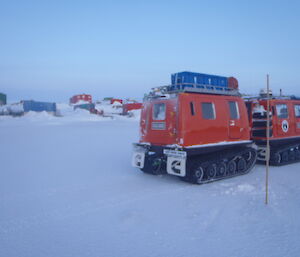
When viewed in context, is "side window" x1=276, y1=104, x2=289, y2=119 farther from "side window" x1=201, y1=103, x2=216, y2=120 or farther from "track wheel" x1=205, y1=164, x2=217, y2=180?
"track wheel" x1=205, y1=164, x2=217, y2=180

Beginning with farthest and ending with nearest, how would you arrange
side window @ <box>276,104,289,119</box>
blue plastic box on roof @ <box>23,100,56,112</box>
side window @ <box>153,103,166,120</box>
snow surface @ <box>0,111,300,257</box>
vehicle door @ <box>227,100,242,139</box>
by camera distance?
1. blue plastic box on roof @ <box>23,100,56,112</box>
2. side window @ <box>276,104,289,119</box>
3. vehicle door @ <box>227,100,242,139</box>
4. side window @ <box>153,103,166,120</box>
5. snow surface @ <box>0,111,300,257</box>

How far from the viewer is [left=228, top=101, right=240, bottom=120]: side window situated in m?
8.06

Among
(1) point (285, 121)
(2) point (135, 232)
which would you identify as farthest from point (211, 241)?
(1) point (285, 121)

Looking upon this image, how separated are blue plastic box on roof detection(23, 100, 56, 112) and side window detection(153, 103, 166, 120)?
46704 mm

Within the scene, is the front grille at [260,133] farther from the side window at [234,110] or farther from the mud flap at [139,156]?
the mud flap at [139,156]

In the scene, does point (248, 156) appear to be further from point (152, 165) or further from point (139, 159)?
point (139, 159)

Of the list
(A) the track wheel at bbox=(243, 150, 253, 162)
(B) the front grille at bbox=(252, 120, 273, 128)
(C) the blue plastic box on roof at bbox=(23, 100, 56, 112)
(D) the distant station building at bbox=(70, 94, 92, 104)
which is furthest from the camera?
(D) the distant station building at bbox=(70, 94, 92, 104)

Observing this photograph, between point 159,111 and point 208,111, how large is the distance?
4.72 ft

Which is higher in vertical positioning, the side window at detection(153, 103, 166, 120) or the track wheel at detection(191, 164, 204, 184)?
the side window at detection(153, 103, 166, 120)

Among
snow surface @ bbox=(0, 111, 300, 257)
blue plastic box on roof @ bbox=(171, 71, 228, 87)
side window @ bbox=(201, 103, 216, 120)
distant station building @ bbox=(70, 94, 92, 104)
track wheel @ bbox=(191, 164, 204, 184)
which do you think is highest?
distant station building @ bbox=(70, 94, 92, 104)

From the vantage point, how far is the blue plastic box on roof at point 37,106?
48900 millimetres

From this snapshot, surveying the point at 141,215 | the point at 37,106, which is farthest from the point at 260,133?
the point at 37,106

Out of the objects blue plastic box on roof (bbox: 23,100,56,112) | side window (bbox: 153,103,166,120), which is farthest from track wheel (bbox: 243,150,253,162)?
blue plastic box on roof (bbox: 23,100,56,112)

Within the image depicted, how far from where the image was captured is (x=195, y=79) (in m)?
7.64
